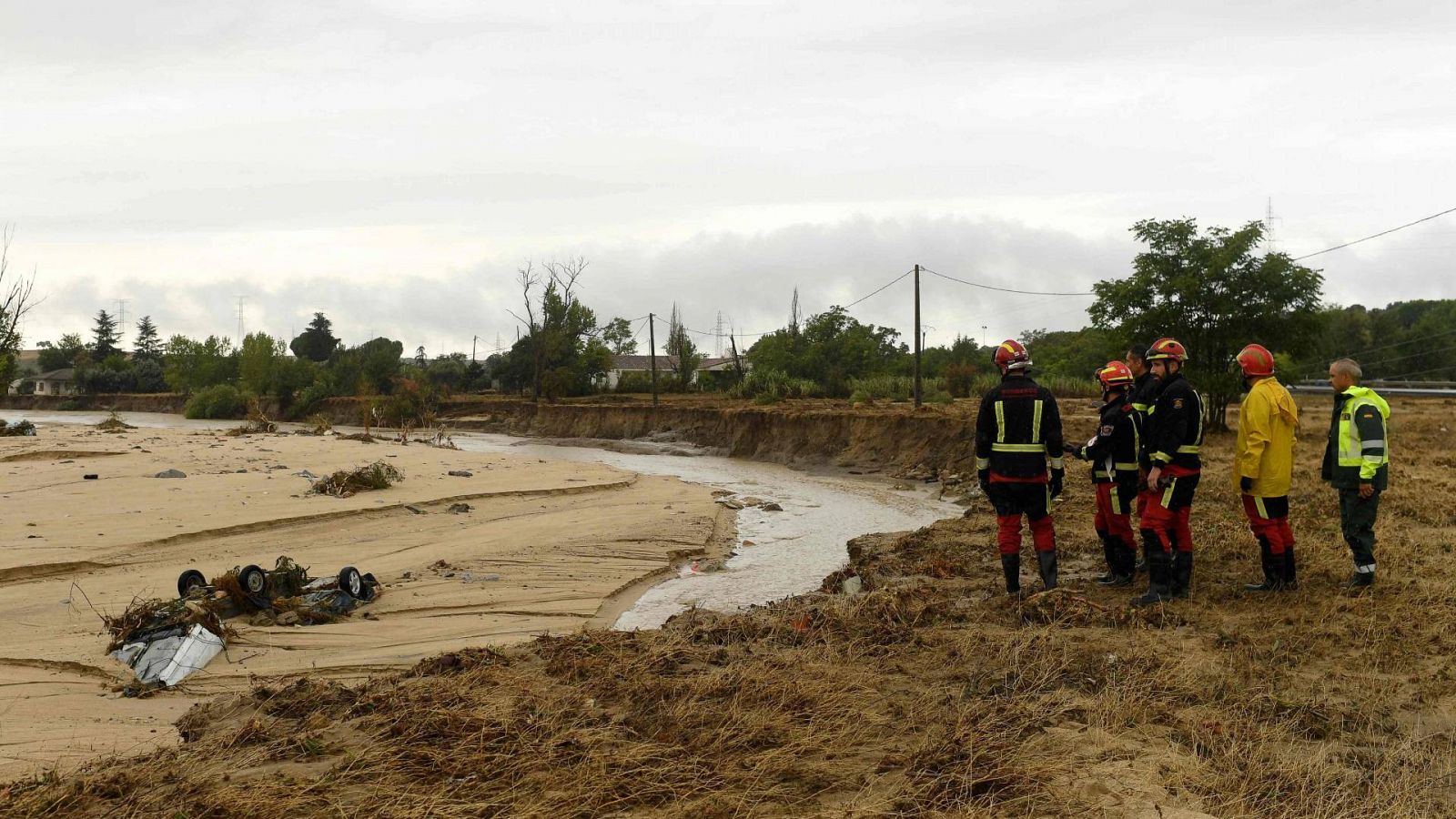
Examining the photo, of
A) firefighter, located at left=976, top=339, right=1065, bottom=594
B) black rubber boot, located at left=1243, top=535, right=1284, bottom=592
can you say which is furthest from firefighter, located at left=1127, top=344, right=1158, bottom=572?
black rubber boot, located at left=1243, top=535, right=1284, bottom=592

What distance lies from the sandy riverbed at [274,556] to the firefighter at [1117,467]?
4.60 metres

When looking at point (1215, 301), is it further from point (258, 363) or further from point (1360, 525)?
point (258, 363)

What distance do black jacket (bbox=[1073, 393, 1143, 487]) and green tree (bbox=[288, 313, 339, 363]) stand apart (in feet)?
327

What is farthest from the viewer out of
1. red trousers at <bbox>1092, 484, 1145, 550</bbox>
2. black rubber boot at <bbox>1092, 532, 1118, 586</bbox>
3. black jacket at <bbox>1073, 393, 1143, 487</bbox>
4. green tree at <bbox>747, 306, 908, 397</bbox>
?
green tree at <bbox>747, 306, 908, 397</bbox>

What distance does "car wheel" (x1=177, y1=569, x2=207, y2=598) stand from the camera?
800cm

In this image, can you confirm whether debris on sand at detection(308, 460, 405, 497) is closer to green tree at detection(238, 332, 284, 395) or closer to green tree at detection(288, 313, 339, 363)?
green tree at detection(238, 332, 284, 395)

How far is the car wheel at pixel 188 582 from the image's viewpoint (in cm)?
800

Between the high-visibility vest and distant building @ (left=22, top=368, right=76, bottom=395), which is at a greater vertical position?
distant building @ (left=22, top=368, right=76, bottom=395)

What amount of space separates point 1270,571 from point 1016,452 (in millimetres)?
2130

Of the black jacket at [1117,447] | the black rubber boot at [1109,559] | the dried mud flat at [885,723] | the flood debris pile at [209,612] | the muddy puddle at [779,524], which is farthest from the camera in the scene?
the muddy puddle at [779,524]

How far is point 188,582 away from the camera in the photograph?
26.8 ft

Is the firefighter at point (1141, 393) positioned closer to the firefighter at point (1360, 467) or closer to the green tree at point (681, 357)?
the firefighter at point (1360, 467)

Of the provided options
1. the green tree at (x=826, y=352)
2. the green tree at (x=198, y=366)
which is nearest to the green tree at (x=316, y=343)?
the green tree at (x=198, y=366)

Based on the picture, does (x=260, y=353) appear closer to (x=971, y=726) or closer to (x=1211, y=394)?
(x=1211, y=394)
